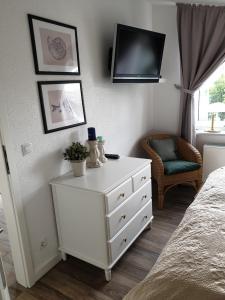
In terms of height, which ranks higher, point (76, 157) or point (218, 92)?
point (218, 92)

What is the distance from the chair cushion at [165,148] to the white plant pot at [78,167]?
1500 mm

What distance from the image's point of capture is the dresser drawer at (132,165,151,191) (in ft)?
7.06

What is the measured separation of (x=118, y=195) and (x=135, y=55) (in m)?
1.50

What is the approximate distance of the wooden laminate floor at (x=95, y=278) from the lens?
181 cm

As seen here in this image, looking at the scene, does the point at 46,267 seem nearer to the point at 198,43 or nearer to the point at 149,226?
the point at 149,226

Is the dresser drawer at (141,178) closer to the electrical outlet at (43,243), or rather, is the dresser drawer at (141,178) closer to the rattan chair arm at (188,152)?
the electrical outlet at (43,243)

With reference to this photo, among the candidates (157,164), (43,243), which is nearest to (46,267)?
(43,243)

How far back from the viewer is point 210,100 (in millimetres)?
3512

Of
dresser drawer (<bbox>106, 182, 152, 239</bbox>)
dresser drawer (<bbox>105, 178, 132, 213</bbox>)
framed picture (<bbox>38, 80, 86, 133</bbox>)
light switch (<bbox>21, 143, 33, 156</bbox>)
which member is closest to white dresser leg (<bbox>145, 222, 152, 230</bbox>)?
dresser drawer (<bbox>106, 182, 152, 239</bbox>)

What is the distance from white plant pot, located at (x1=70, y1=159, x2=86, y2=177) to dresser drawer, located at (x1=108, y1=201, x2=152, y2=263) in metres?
0.59

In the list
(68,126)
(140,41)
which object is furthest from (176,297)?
(140,41)

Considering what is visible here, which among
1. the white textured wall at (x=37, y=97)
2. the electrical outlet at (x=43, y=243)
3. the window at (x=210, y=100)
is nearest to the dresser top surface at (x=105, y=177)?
the white textured wall at (x=37, y=97)

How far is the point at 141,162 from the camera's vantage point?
2.32 metres

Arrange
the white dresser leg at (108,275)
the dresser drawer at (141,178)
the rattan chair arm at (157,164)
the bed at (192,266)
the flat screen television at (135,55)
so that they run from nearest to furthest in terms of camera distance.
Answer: the bed at (192,266), the white dresser leg at (108,275), the dresser drawer at (141,178), the flat screen television at (135,55), the rattan chair arm at (157,164)
